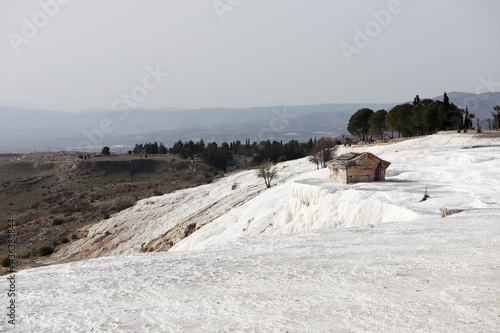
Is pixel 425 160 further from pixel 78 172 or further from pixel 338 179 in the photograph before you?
pixel 78 172

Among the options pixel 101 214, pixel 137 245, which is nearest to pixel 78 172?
pixel 101 214

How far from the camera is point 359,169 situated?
73.7 ft

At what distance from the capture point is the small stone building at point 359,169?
73.4 feet

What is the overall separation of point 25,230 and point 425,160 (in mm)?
40544

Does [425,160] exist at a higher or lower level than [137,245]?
higher

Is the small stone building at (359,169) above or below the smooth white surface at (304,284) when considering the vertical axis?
above

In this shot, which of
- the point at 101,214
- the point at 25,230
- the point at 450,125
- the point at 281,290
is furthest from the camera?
the point at 450,125

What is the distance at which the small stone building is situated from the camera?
22359mm

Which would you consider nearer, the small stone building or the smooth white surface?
the smooth white surface

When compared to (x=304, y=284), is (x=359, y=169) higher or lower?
higher

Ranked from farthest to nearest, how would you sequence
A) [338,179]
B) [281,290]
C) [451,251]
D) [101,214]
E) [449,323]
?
1. [101,214]
2. [338,179]
3. [451,251]
4. [281,290]
5. [449,323]

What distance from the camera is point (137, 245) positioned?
35062mm

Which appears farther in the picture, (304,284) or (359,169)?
(359,169)

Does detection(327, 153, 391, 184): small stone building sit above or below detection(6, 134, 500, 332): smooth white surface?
above
